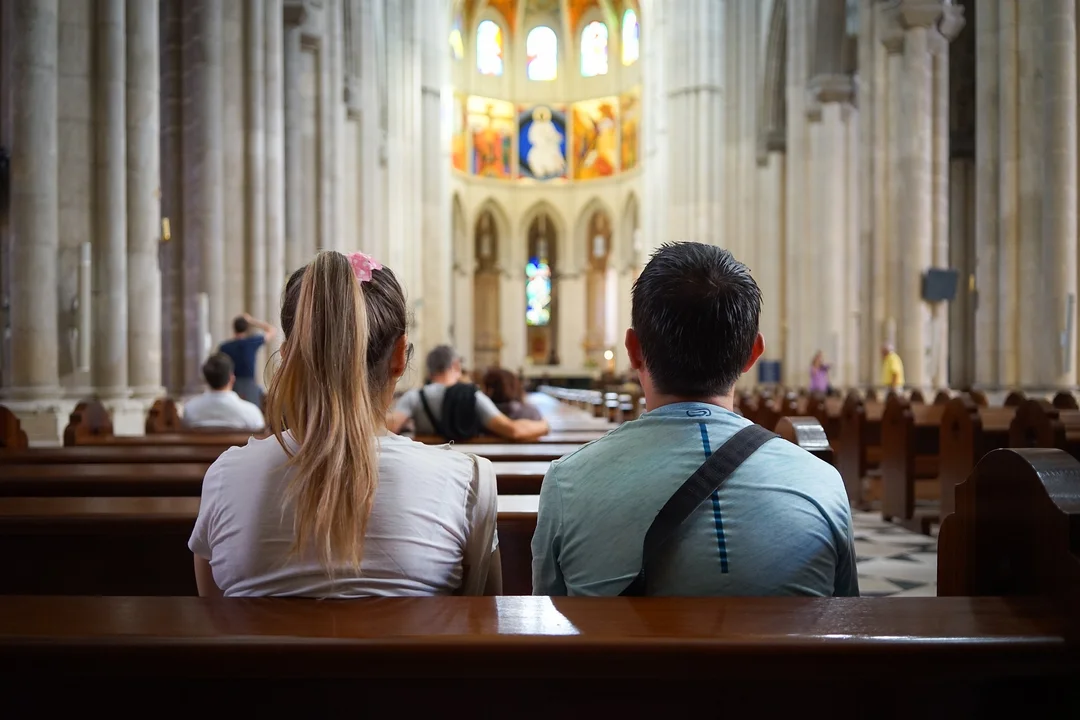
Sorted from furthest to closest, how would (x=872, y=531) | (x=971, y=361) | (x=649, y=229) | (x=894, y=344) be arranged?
(x=649, y=229) → (x=971, y=361) → (x=894, y=344) → (x=872, y=531)

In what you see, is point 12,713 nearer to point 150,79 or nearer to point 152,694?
point 152,694

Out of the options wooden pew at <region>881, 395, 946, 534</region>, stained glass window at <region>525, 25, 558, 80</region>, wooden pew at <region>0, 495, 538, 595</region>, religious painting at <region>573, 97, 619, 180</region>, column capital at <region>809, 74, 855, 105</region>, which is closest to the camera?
wooden pew at <region>0, 495, 538, 595</region>

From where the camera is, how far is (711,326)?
1.74m

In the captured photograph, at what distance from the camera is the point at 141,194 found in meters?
9.54

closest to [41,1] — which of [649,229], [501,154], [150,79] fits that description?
[150,79]

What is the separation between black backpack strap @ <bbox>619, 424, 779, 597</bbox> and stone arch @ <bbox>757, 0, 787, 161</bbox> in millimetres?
23235

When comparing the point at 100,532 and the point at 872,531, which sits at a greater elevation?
the point at 100,532

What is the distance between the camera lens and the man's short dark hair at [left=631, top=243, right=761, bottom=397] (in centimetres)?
173

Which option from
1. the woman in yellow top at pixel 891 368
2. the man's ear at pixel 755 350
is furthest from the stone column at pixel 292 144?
the man's ear at pixel 755 350

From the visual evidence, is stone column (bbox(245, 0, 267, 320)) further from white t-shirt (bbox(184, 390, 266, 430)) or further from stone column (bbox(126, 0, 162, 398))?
white t-shirt (bbox(184, 390, 266, 430))

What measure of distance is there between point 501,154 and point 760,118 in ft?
A: 56.0

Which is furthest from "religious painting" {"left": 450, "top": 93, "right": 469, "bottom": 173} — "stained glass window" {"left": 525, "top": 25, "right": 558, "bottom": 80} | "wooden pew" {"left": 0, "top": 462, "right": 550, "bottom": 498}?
"wooden pew" {"left": 0, "top": 462, "right": 550, "bottom": 498}

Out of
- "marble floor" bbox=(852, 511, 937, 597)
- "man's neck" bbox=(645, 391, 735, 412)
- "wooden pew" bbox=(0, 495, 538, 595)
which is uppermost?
"man's neck" bbox=(645, 391, 735, 412)

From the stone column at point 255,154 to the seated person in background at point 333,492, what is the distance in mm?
11216
